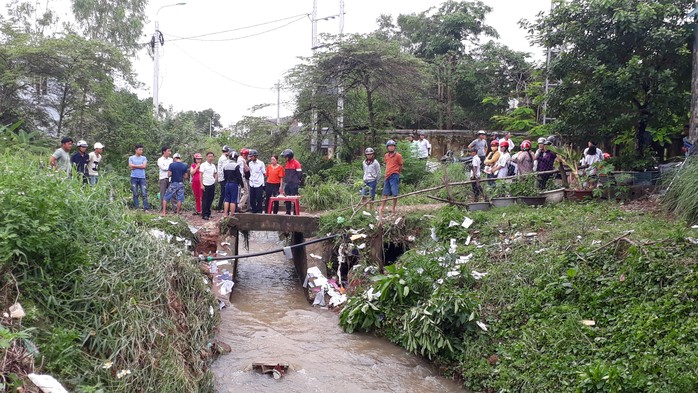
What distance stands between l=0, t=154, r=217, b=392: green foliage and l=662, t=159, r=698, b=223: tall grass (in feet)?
23.1

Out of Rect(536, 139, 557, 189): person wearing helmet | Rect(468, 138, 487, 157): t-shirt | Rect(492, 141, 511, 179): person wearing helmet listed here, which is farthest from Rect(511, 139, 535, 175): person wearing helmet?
Rect(468, 138, 487, 157): t-shirt

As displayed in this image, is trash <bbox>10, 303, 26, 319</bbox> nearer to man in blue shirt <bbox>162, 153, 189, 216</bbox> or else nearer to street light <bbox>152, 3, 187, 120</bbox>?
man in blue shirt <bbox>162, 153, 189, 216</bbox>

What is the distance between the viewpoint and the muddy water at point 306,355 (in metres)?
7.16

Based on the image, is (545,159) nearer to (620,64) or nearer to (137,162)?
(620,64)

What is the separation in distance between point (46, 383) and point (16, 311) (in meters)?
0.85

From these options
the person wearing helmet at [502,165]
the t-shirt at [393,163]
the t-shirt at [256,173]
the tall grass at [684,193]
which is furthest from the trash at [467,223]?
the t-shirt at [256,173]

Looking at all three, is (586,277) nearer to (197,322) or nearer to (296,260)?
(197,322)

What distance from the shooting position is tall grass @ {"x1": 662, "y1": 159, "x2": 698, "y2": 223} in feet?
27.3

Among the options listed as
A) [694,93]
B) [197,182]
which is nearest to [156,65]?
[197,182]

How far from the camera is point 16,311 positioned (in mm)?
4879

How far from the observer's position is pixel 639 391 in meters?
5.32

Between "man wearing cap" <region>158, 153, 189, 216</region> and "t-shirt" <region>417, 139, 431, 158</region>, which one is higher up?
"t-shirt" <region>417, 139, 431, 158</region>

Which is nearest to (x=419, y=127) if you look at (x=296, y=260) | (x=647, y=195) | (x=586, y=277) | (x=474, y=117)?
(x=474, y=117)

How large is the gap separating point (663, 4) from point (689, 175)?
4.45 meters
